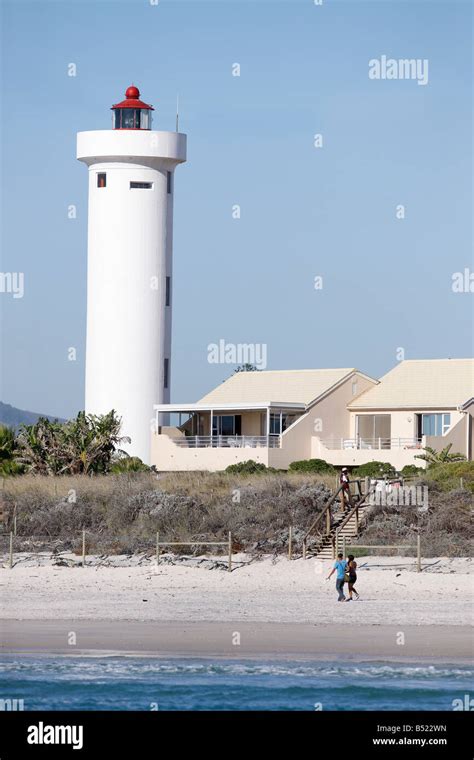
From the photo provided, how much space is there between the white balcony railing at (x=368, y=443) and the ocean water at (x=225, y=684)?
27497 mm

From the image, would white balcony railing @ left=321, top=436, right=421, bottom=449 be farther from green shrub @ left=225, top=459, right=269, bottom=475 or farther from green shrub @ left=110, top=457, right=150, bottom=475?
green shrub @ left=110, top=457, right=150, bottom=475

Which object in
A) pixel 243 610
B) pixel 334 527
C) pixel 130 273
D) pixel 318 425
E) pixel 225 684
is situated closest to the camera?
pixel 225 684

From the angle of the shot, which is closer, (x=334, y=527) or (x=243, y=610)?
(x=243, y=610)

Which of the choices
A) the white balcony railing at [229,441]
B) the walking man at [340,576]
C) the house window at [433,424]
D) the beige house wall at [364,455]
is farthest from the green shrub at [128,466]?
the walking man at [340,576]

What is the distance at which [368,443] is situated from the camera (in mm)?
50594

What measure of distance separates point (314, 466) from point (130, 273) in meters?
11.1

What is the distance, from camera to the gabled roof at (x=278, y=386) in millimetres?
52000

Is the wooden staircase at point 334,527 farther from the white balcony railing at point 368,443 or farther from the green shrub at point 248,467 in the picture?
the white balcony railing at point 368,443

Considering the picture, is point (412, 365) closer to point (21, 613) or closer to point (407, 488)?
point (407, 488)

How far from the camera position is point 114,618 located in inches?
1028

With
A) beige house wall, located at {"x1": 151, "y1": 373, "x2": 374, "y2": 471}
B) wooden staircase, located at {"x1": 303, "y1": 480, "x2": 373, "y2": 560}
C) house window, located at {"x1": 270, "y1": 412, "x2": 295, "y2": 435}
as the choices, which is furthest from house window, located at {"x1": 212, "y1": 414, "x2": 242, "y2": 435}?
wooden staircase, located at {"x1": 303, "y1": 480, "x2": 373, "y2": 560}

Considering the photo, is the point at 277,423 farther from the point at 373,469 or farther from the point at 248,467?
the point at 373,469

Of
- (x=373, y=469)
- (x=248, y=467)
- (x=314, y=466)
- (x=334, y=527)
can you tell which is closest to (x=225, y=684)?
(x=334, y=527)

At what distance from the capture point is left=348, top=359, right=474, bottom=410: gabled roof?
49625mm
